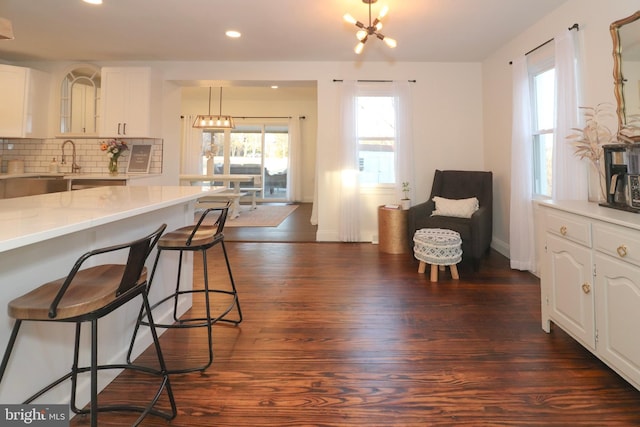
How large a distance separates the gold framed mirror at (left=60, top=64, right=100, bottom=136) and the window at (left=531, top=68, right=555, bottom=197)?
565 cm

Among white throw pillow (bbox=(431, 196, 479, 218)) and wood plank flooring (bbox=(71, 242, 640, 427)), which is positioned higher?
white throw pillow (bbox=(431, 196, 479, 218))

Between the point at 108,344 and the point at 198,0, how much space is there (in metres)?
2.91

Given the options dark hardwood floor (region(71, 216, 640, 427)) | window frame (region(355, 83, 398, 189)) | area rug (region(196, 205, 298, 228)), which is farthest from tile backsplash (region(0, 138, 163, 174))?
dark hardwood floor (region(71, 216, 640, 427))

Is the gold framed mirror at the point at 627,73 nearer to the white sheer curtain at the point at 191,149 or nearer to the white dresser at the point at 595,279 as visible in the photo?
the white dresser at the point at 595,279

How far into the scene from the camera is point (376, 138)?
4.90 metres

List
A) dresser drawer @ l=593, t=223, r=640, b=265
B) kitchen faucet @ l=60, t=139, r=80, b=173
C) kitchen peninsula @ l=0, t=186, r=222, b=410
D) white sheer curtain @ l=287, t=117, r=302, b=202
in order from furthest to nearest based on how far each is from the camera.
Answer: white sheer curtain @ l=287, t=117, r=302, b=202
kitchen faucet @ l=60, t=139, r=80, b=173
dresser drawer @ l=593, t=223, r=640, b=265
kitchen peninsula @ l=0, t=186, r=222, b=410

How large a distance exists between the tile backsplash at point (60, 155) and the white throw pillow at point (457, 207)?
4018 millimetres

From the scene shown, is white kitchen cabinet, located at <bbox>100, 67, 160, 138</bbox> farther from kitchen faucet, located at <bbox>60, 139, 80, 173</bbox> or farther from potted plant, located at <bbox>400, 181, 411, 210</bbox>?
potted plant, located at <bbox>400, 181, 411, 210</bbox>

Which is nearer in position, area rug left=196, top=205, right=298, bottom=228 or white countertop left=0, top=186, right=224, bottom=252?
white countertop left=0, top=186, right=224, bottom=252

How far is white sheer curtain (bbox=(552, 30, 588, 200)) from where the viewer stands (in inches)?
110

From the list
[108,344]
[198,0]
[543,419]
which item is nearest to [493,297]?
[543,419]

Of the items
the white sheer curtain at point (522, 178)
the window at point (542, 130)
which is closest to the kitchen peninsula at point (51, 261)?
the white sheer curtain at point (522, 178)

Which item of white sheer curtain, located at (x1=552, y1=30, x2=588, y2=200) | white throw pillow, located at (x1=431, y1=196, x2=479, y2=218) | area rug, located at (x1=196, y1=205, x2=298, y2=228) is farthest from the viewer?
area rug, located at (x1=196, y1=205, x2=298, y2=228)

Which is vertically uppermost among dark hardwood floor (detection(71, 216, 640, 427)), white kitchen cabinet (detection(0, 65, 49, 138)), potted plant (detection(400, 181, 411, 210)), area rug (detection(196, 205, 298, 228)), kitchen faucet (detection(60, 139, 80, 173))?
white kitchen cabinet (detection(0, 65, 49, 138))
